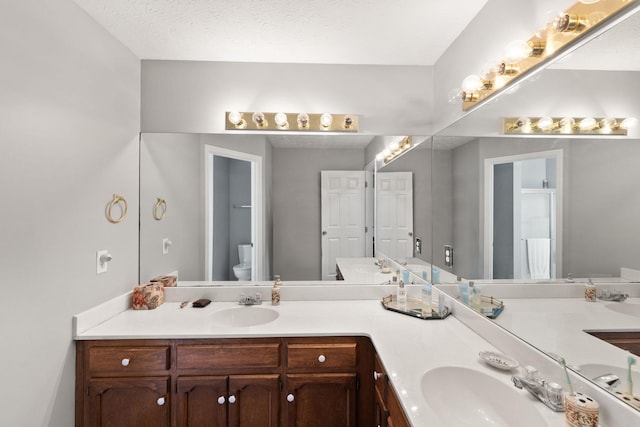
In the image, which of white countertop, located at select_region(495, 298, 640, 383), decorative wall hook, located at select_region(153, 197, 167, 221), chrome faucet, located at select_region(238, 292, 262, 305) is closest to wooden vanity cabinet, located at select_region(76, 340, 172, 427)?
chrome faucet, located at select_region(238, 292, 262, 305)

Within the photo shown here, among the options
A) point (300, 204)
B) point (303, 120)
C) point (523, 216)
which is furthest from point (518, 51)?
point (300, 204)

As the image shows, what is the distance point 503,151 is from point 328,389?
4.47 feet

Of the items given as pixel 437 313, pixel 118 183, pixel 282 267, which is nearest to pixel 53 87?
pixel 118 183

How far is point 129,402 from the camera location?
1.42 m

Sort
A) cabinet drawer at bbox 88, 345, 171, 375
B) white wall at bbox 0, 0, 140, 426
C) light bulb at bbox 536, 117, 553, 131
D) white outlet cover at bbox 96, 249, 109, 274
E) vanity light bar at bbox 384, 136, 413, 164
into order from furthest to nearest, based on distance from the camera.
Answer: vanity light bar at bbox 384, 136, 413, 164
white outlet cover at bbox 96, 249, 109, 274
cabinet drawer at bbox 88, 345, 171, 375
white wall at bbox 0, 0, 140, 426
light bulb at bbox 536, 117, 553, 131

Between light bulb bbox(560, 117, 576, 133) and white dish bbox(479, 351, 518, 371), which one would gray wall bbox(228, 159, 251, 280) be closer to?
white dish bbox(479, 351, 518, 371)

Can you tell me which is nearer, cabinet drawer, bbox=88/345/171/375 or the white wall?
the white wall

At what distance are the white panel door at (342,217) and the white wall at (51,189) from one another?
1283mm

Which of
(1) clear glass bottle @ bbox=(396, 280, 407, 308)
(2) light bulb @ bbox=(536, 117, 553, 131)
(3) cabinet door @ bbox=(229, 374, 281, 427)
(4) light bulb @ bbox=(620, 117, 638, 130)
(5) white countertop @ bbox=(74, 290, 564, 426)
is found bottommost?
(3) cabinet door @ bbox=(229, 374, 281, 427)

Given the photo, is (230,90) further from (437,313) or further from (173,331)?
(437,313)

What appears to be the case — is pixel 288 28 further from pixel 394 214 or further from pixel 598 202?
pixel 598 202

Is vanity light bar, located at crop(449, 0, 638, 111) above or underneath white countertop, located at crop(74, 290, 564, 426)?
above

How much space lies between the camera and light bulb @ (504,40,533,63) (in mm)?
1032

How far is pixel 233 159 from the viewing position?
6.48ft
